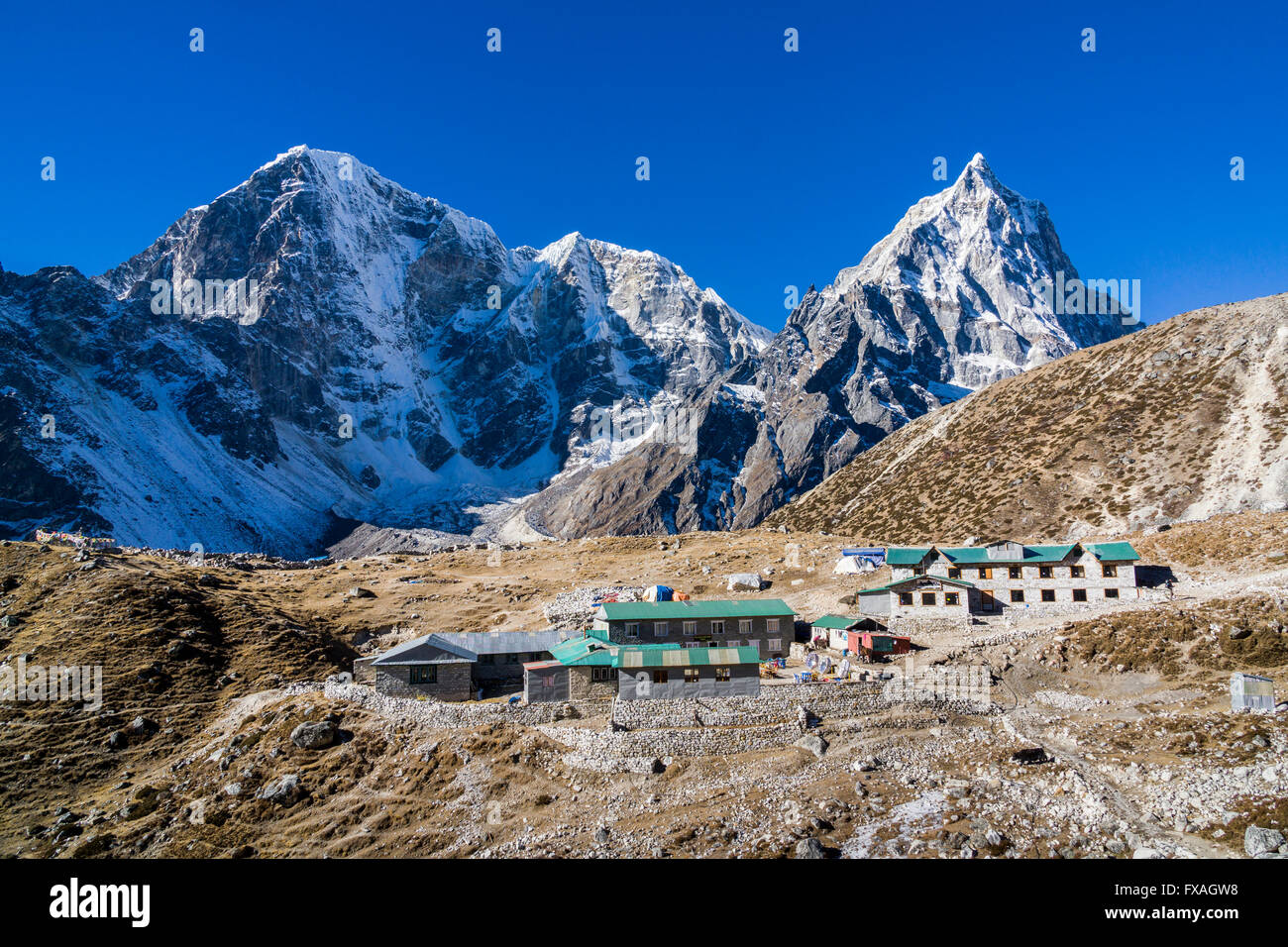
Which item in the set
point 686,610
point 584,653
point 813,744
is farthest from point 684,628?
point 813,744

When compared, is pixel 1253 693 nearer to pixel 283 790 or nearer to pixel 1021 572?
pixel 1021 572

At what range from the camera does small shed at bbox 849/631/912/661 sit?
4981 centimetres

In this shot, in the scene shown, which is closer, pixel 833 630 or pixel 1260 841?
pixel 1260 841

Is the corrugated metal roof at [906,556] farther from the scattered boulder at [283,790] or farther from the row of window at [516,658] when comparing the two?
the scattered boulder at [283,790]

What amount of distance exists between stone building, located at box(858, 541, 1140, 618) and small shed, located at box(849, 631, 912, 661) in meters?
7.46

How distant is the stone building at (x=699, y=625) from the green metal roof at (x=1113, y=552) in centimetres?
2572

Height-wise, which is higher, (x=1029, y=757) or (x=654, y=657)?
(x=654, y=657)

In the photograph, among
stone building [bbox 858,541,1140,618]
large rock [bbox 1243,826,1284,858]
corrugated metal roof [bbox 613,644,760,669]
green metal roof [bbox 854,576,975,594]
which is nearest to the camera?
large rock [bbox 1243,826,1284,858]

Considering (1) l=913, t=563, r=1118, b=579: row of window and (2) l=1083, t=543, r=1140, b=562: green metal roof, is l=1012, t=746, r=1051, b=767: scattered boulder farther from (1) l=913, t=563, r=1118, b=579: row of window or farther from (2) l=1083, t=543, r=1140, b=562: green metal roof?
(2) l=1083, t=543, r=1140, b=562: green metal roof

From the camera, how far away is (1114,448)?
110 meters

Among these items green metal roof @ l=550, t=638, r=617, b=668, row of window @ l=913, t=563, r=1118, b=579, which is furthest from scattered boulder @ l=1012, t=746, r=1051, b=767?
row of window @ l=913, t=563, r=1118, b=579

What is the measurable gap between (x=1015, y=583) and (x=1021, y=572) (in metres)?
1.15

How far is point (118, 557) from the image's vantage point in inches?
2817
